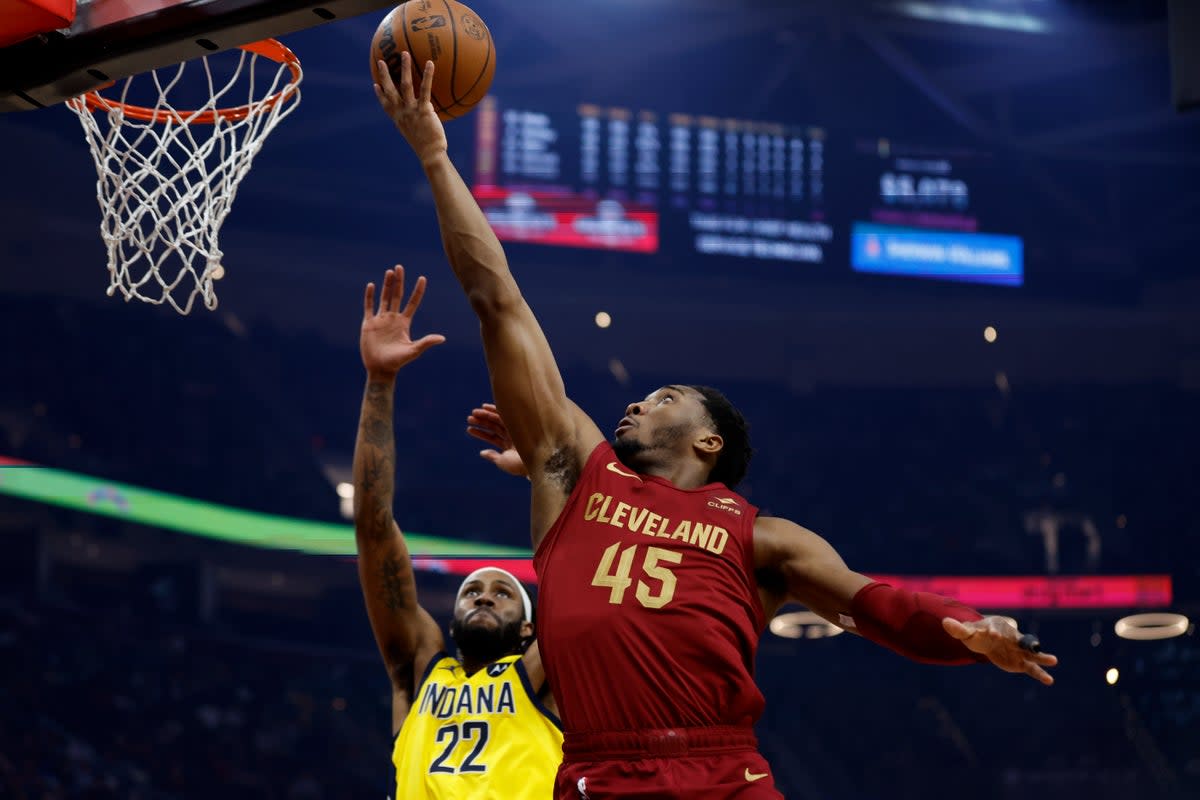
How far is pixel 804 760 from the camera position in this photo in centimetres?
1027

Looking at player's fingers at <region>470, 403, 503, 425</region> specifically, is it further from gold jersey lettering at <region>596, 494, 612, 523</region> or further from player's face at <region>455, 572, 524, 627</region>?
player's face at <region>455, 572, 524, 627</region>

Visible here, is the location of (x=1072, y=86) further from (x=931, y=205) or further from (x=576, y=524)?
(x=576, y=524)

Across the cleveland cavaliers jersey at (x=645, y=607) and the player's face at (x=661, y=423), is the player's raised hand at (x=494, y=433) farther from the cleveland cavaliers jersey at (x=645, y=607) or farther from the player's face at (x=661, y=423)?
the cleveland cavaliers jersey at (x=645, y=607)

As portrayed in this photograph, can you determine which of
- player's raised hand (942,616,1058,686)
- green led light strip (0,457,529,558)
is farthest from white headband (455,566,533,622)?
green led light strip (0,457,529,558)

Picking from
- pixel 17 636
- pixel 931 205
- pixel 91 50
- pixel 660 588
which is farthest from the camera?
pixel 931 205

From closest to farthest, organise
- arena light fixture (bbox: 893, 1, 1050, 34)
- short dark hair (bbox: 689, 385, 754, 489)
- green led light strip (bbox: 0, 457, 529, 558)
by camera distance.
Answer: short dark hair (bbox: 689, 385, 754, 489), green led light strip (bbox: 0, 457, 529, 558), arena light fixture (bbox: 893, 1, 1050, 34)

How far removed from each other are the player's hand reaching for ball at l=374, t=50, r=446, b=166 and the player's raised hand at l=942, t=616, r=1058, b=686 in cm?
142

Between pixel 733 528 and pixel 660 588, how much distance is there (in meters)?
0.24

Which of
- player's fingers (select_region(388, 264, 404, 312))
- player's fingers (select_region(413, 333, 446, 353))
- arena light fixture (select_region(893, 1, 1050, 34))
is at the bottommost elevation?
player's fingers (select_region(413, 333, 446, 353))

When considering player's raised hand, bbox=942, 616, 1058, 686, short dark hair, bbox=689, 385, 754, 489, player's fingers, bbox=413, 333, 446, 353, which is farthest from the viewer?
player's fingers, bbox=413, 333, 446, 353

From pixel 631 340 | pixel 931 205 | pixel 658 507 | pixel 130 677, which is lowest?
pixel 130 677

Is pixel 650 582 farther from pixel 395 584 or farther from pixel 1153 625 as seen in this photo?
pixel 1153 625

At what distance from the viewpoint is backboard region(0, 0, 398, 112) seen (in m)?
2.88

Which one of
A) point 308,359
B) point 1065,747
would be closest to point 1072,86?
point 1065,747
